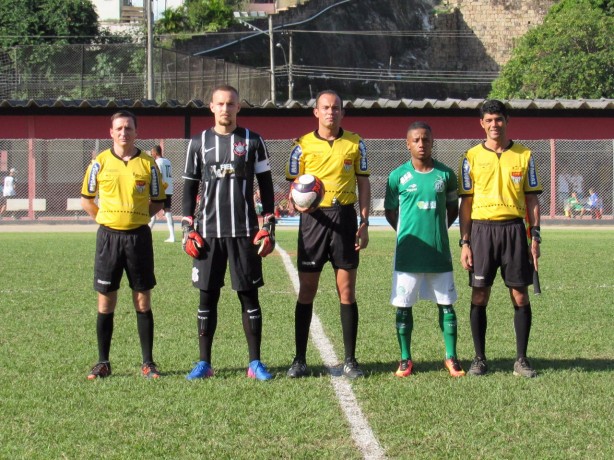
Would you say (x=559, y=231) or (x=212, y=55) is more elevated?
(x=212, y=55)

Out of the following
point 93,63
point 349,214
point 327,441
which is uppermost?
point 93,63

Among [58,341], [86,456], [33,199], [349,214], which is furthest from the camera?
[33,199]

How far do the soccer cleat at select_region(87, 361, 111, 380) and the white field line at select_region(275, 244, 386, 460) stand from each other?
163 centimetres

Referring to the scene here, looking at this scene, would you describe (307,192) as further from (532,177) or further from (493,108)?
(532,177)

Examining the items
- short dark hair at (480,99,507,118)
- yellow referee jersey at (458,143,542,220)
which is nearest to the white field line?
yellow referee jersey at (458,143,542,220)

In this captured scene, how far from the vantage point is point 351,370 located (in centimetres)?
712

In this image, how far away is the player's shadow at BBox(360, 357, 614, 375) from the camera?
24.2 feet

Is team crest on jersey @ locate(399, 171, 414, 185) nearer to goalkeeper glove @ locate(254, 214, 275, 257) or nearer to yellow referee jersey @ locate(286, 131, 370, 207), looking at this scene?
yellow referee jersey @ locate(286, 131, 370, 207)

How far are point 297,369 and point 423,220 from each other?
142 centimetres

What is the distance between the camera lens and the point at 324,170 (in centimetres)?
721

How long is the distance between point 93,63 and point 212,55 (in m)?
21.6

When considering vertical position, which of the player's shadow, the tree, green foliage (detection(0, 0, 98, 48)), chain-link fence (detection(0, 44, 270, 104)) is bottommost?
the player's shadow

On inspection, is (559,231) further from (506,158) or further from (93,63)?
(93,63)

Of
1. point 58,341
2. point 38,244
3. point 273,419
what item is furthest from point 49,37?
point 273,419
